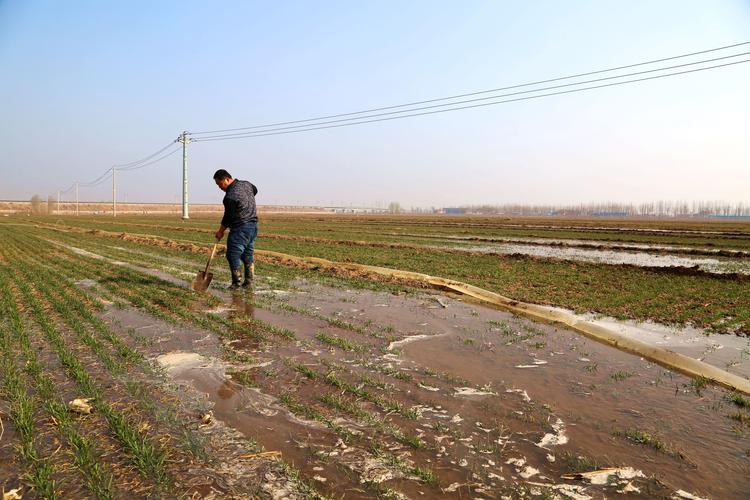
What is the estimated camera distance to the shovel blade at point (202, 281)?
9227 mm

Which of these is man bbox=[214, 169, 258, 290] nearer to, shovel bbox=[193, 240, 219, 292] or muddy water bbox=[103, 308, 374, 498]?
shovel bbox=[193, 240, 219, 292]

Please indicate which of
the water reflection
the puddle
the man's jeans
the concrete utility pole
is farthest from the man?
the concrete utility pole

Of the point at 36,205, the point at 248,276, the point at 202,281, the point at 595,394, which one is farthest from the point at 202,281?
the point at 36,205

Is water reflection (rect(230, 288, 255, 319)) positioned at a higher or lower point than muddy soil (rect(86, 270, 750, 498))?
higher

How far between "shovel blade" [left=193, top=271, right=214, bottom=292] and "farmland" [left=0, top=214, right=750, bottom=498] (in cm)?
67

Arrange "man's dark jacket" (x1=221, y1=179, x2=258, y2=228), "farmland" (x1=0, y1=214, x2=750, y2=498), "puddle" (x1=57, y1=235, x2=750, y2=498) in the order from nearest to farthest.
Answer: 1. "farmland" (x1=0, y1=214, x2=750, y2=498)
2. "puddle" (x1=57, y1=235, x2=750, y2=498)
3. "man's dark jacket" (x1=221, y1=179, x2=258, y2=228)

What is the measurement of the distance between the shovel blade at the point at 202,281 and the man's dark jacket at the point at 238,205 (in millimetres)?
1208

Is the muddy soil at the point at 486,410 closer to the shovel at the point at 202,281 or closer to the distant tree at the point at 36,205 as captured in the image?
the shovel at the point at 202,281

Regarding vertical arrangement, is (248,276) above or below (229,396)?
above

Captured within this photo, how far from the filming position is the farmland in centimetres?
282

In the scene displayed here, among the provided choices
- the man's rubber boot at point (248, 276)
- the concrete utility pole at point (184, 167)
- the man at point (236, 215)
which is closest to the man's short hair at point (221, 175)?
the man at point (236, 215)

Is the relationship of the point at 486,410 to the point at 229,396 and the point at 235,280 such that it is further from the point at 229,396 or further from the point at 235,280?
the point at 235,280

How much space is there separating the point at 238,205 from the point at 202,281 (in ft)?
6.14

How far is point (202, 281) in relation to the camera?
9266 mm
